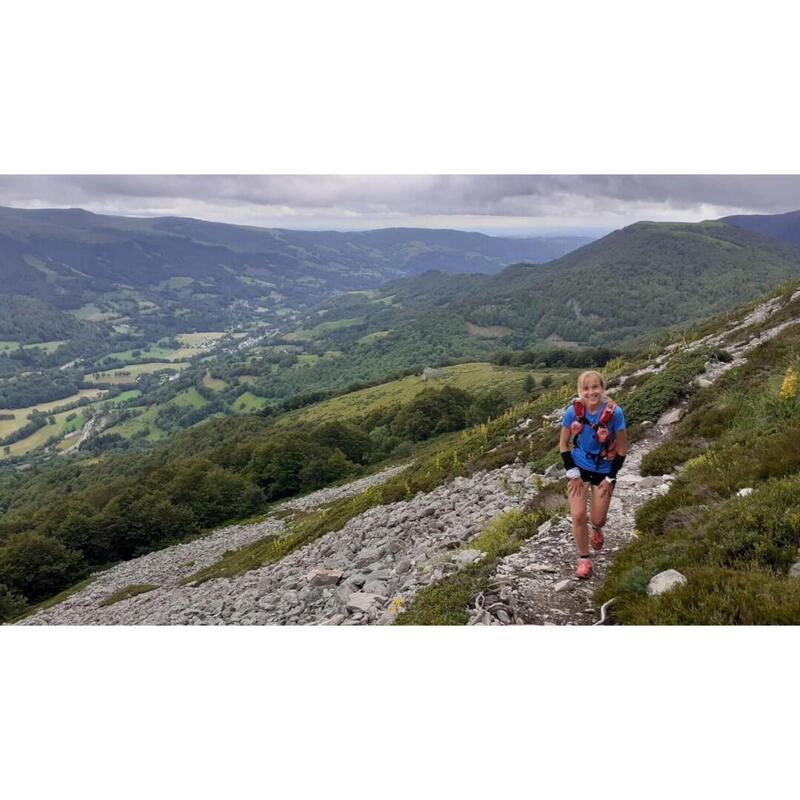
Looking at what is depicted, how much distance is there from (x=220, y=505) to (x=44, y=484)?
77291mm

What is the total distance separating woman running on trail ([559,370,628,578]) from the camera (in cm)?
640

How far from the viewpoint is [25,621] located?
33375 mm

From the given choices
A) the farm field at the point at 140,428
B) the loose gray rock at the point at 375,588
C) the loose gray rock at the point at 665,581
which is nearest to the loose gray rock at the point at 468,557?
the loose gray rock at the point at 375,588

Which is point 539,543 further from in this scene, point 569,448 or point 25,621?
point 25,621

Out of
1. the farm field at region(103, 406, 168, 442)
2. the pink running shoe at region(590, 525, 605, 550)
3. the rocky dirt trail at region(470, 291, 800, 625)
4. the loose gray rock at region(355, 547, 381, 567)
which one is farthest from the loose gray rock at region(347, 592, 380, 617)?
the farm field at region(103, 406, 168, 442)

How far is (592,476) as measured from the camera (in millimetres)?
6719

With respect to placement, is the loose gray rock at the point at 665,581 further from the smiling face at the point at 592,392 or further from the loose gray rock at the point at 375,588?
the loose gray rock at the point at 375,588

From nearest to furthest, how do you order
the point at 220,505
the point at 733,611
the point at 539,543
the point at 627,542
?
1. the point at 733,611
2. the point at 627,542
3. the point at 539,543
4. the point at 220,505

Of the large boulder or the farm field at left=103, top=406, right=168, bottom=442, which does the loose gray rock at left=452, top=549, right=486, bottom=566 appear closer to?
the large boulder

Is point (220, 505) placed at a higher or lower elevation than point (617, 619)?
lower

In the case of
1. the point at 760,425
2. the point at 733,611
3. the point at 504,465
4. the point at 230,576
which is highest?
the point at 760,425

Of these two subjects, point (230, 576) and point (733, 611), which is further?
point (230, 576)

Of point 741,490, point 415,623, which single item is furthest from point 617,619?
point 741,490

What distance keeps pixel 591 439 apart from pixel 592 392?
24.7 inches
